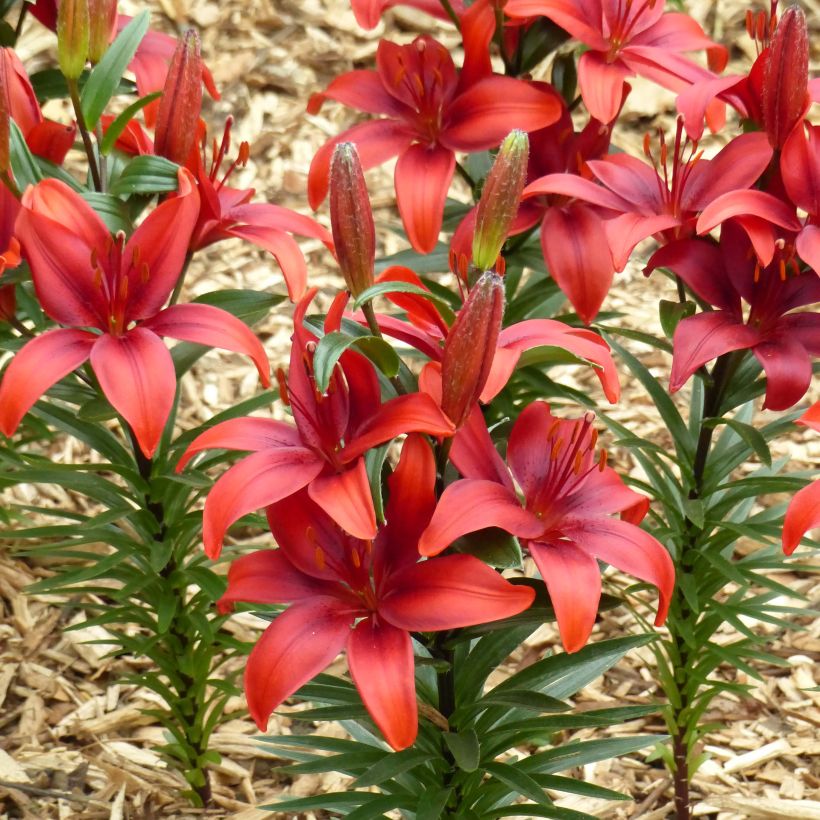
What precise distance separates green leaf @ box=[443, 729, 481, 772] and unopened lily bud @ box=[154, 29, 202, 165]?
735mm

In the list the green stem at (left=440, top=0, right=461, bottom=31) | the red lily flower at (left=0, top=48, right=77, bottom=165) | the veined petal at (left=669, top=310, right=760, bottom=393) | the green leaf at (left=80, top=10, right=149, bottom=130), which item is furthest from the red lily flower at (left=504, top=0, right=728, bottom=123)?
the red lily flower at (left=0, top=48, right=77, bottom=165)

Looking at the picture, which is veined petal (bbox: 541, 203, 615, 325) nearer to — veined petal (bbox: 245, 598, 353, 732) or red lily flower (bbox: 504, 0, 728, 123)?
red lily flower (bbox: 504, 0, 728, 123)

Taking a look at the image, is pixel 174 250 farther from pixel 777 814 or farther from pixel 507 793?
pixel 777 814

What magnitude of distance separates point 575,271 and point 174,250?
1.77ft

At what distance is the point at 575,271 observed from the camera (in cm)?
156

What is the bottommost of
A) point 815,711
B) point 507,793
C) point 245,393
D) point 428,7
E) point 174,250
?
point 507,793

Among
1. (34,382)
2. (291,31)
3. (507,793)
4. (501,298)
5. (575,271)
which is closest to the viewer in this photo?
(501,298)

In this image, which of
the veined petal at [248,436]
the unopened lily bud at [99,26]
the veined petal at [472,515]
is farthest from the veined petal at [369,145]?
the veined petal at [472,515]

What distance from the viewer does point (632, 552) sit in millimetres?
1111

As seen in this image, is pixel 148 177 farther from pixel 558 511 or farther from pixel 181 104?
pixel 558 511

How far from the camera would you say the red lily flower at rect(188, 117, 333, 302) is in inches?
56.5

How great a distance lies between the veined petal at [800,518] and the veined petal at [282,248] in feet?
2.06

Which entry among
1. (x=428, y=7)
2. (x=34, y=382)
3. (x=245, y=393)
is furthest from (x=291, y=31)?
(x=34, y=382)

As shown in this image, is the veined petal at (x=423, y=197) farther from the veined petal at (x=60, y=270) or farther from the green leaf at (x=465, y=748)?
the green leaf at (x=465, y=748)
